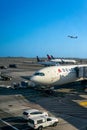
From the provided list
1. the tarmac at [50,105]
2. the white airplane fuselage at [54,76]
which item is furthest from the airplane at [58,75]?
the tarmac at [50,105]

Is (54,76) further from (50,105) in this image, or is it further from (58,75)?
(50,105)

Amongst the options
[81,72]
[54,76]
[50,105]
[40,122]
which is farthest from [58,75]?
[40,122]

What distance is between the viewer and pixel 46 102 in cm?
4378

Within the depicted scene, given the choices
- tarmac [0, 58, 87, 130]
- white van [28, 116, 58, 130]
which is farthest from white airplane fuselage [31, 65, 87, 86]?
white van [28, 116, 58, 130]

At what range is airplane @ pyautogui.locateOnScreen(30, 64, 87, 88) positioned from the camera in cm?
5028

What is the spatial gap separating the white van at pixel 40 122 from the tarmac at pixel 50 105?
0.58 metres

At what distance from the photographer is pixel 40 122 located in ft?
95.2

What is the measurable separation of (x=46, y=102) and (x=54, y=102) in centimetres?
132

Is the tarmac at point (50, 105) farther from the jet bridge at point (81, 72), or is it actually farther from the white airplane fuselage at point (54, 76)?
the jet bridge at point (81, 72)

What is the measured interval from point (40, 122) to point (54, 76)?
22.5m

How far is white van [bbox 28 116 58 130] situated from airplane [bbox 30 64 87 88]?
20.1m

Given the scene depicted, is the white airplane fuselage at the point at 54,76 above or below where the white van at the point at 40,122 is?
above

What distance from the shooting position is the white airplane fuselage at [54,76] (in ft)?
165

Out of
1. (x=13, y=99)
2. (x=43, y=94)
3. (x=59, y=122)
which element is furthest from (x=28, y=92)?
(x=59, y=122)
